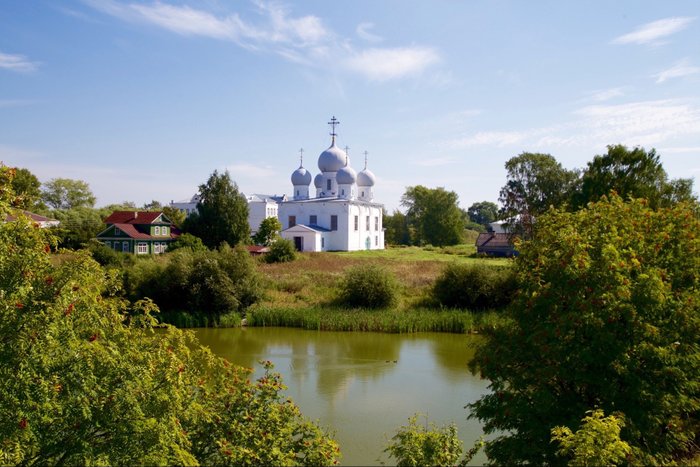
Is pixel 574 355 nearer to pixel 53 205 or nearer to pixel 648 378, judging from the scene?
pixel 648 378

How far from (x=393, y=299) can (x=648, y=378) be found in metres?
18.6

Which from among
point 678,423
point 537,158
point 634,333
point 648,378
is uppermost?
point 537,158

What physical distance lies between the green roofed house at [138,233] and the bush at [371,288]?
18.8m

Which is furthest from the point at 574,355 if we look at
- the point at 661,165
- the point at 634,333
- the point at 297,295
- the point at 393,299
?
the point at 661,165

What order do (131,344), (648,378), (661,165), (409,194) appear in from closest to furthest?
(131,344)
(648,378)
(661,165)
(409,194)

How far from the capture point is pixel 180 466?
6789 millimetres

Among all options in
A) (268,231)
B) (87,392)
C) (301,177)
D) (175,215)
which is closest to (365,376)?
(87,392)

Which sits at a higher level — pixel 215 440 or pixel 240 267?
pixel 240 267

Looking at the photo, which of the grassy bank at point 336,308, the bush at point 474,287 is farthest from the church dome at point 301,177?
the bush at point 474,287

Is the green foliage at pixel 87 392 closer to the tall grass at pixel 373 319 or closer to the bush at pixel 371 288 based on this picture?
the tall grass at pixel 373 319

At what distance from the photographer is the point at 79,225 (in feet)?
152

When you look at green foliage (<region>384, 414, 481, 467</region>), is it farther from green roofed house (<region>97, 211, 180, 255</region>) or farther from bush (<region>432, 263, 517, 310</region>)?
green roofed house (<region>97, 211, 180, 255</region>)

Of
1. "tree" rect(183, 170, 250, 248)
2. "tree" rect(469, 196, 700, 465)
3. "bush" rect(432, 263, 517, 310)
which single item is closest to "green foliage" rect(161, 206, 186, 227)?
"tree" rect(183, 170, 250, 248)

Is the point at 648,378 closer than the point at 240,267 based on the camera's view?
Yes
